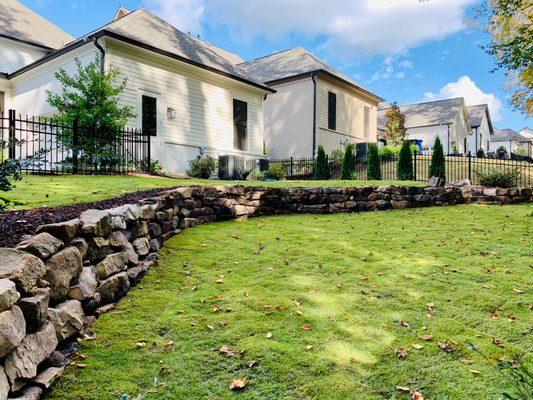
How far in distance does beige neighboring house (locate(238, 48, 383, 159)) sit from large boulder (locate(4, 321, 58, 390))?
18166mm

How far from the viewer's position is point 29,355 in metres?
2.23

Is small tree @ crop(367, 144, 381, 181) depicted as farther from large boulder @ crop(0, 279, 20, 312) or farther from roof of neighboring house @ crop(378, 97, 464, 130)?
roof of neighboring house @ crop(378, 97, 464, 130)

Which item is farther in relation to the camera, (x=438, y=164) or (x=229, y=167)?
(x=229, y=167)

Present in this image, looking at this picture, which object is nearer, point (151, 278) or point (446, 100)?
point (151, 278)

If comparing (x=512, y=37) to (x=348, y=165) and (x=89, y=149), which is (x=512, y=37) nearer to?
(x=348, y=165)

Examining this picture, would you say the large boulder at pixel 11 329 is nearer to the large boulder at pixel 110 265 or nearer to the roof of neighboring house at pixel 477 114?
the large boulder at pixel 110 265

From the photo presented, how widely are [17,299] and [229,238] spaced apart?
Result: 3709 millimetres

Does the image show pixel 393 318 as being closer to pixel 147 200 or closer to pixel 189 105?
pixel 147 200

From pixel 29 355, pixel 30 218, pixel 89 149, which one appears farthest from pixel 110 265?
pixel 89 149

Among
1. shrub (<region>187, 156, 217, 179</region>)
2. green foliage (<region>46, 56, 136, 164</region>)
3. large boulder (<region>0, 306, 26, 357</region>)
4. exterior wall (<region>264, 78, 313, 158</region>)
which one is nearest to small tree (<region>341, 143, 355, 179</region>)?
exterior wall (<region>264, 78, 313, 158</region>)

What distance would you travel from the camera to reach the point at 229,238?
5.78 m

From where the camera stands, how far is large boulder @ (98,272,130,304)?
341 centimetres

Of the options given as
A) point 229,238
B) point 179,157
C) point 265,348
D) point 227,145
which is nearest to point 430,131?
point 227,145

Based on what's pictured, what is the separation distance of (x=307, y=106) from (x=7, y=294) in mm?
19222
